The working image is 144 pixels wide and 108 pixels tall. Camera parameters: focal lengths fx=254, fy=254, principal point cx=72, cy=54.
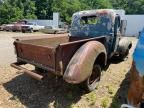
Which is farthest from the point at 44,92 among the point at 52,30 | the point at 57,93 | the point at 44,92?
the point at 52,30

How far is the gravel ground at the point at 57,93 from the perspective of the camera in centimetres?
528

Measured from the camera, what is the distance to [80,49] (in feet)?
17.2

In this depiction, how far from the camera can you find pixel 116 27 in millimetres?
7359

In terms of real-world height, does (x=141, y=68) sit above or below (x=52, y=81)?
above

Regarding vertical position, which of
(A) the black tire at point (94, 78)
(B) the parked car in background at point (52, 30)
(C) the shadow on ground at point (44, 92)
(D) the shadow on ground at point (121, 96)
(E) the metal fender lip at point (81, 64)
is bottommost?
(B) the parked car in background at point (52, 30)

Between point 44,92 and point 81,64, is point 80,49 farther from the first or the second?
point 44,92

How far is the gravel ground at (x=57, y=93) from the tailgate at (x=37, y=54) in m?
0.70

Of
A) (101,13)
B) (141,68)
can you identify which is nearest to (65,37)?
(101,13)

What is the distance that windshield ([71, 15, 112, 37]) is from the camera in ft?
23.6

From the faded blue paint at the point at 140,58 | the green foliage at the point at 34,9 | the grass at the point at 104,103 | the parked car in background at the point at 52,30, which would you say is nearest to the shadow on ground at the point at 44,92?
the grass at the point at 104,103

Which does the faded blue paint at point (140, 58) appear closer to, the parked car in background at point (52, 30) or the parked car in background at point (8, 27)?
the parked car in background at point (52, 30)

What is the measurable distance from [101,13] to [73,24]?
104 centimetres

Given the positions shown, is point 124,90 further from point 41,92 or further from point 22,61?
point 22,61

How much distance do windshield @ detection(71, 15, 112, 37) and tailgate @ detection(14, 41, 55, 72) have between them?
2.22 m
